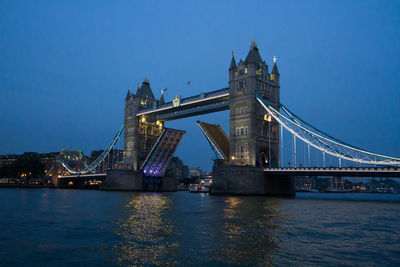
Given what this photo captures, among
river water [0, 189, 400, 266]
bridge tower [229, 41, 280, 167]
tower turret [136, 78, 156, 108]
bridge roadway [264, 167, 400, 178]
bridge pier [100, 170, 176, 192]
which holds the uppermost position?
tower turret [136, 78, 156, 108]

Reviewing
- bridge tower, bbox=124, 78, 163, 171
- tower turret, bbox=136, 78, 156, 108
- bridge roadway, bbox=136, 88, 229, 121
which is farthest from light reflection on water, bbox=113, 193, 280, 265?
tower turret, bbox=136, 78, 156, 108

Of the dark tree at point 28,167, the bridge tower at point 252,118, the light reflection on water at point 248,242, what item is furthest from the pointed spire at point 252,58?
the dark tree at point 28,167

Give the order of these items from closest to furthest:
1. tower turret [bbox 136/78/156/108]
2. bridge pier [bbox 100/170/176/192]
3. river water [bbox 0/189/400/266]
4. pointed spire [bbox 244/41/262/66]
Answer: river water [bbox 0/189/400/266], pointed spire [bbox 244/41/262/66], bridge pier [bbox 100/170/176/192], tower turret [bbox 136/78/156/108]

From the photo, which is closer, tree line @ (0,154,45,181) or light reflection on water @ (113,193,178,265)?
light reflection on water @ (113,193,178,265)

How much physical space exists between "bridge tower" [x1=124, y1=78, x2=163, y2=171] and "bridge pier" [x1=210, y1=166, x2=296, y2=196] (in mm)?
25436

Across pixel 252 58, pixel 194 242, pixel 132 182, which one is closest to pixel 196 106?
pixel 252 58

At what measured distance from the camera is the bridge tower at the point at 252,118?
51031mm

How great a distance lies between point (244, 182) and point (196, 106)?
60.8ft

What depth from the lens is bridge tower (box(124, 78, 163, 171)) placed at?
2817 inches

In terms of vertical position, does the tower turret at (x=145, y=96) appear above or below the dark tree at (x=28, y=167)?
above

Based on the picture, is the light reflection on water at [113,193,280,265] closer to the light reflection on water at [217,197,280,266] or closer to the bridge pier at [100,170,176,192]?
the light reflection on water at [217,197,280,266]

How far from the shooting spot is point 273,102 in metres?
54.9

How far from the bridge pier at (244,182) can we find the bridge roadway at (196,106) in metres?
11.7

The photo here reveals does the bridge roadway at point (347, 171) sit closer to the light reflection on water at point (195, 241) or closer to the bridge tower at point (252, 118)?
the bridge tower at point (252, 118)
